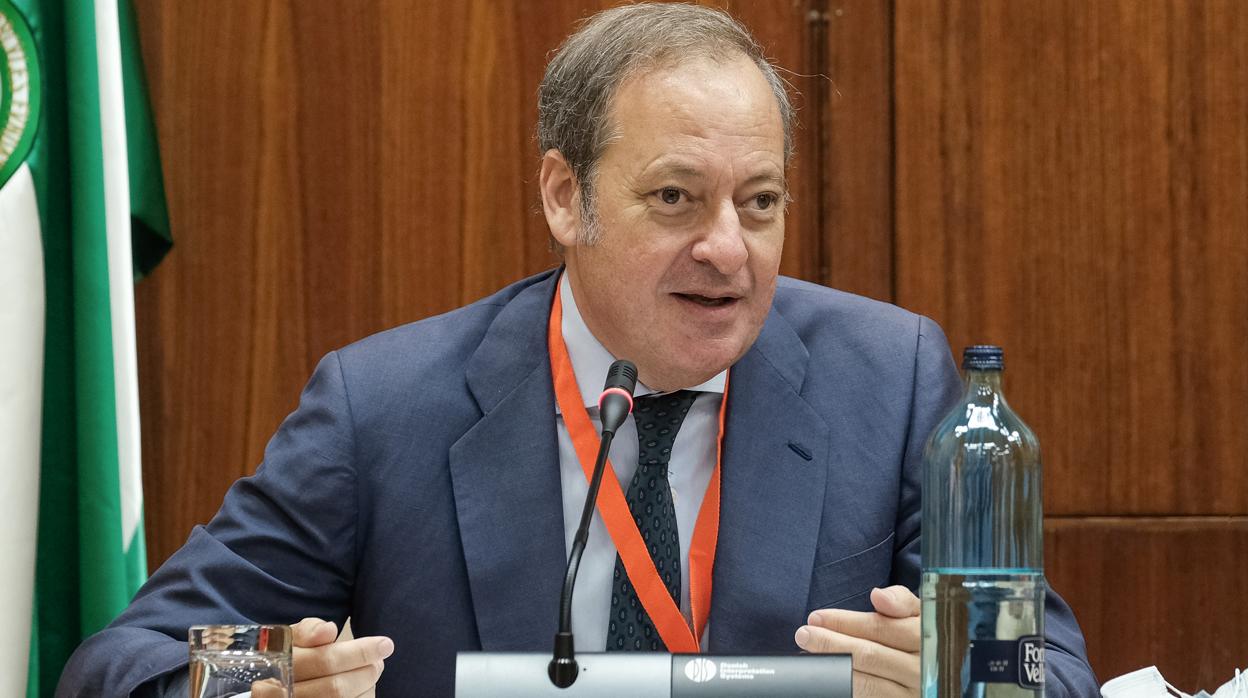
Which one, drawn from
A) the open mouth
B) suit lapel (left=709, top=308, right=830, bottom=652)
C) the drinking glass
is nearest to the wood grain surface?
suit lapel (left=709, top=308, right=830, bottom=652)

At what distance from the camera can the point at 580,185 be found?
6.89 ft

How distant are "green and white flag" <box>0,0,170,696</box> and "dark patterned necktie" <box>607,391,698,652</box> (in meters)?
1.09

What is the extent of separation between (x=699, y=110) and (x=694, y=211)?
142 mm

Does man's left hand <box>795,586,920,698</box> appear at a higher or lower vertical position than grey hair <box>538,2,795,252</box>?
lower

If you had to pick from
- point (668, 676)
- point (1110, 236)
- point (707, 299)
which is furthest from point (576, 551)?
point (1110, 236)

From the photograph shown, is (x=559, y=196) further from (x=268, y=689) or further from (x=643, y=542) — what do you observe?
(x=268, y=689)

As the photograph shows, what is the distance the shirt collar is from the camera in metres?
2.10

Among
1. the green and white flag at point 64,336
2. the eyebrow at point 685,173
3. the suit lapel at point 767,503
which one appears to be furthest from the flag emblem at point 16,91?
the suit lapel at point 767,503

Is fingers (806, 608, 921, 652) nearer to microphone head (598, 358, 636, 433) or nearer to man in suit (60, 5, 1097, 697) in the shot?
microphone head (598, 358, 636, 433)

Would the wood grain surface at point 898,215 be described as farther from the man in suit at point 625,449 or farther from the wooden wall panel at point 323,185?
the man in suit at point 625,449

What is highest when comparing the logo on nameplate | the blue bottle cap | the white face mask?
the blue bottle cap

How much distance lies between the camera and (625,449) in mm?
2031

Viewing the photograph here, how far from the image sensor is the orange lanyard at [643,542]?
186 centimetres

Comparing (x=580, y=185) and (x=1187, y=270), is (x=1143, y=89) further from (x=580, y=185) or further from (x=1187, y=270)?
(x=580, y=185)
